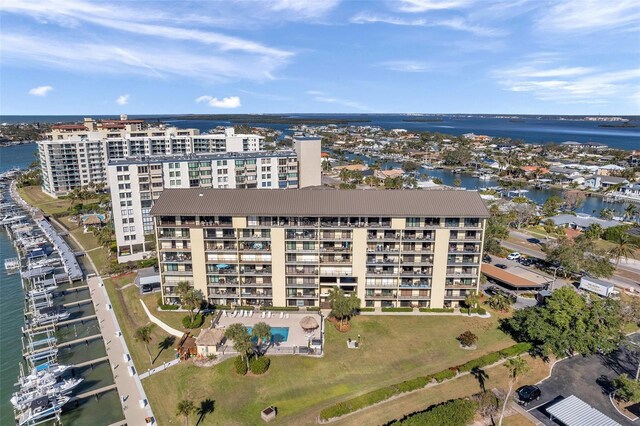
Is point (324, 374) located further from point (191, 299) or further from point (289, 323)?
point (191, 299)

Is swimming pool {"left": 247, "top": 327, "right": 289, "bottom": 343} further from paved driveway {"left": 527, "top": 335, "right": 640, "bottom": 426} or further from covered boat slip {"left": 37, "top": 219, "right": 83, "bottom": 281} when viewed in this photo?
covered boat slip {"left": 37, "top": 219, "right": 83, "bottom": 281}

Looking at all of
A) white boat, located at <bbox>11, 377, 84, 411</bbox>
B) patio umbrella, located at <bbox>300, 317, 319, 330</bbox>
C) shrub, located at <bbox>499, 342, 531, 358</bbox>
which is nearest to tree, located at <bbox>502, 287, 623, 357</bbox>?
shrub, located at <bbox>499, 342, 531, 358</bbox>

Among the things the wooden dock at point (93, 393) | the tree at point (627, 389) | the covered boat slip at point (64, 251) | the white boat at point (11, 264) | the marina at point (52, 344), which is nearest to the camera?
the tree at point (627, 389)

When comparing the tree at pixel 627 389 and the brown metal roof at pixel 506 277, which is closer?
the tree at pixel 627 389

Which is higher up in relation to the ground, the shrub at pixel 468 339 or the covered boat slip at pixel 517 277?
the covered boat slip at pixel 517 277

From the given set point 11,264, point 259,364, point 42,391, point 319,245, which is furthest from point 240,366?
point 11,264

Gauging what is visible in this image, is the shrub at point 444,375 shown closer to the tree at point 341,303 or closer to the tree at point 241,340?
the tree at point 341,303

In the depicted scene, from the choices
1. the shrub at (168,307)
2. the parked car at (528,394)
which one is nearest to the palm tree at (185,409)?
the shrub at (168,307)
